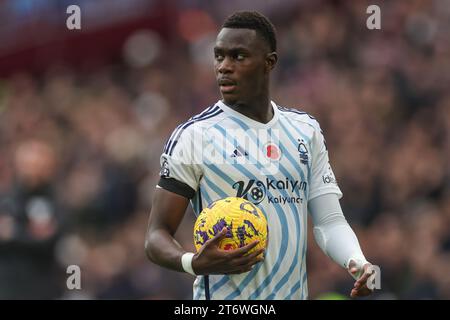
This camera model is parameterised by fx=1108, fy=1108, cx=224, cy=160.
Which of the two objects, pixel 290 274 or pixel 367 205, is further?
pixel 367 205

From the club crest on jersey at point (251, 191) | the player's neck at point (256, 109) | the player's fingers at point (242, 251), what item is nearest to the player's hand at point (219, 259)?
the player's fingers at point (242, 251)

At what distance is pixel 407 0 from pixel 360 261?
825 cm

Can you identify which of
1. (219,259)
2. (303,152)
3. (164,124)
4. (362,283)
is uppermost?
(164,124)

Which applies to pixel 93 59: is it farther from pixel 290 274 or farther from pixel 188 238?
pixel 290 274

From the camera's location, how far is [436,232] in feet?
35.9

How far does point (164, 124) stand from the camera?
1450 centimetres

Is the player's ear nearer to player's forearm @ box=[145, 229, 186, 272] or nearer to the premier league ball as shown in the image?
the premier league ball

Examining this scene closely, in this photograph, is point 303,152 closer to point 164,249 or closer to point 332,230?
point 332,230

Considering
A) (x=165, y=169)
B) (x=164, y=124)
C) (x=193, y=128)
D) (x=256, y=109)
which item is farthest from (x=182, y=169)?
(x=164, y=124)

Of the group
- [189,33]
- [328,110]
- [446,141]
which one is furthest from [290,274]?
[189,33]

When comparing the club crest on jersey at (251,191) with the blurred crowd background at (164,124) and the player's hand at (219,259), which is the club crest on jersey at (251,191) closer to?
the player's hand at (219,259)

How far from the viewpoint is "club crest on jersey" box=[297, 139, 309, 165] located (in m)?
6.54

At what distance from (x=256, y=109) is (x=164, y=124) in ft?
26.2
